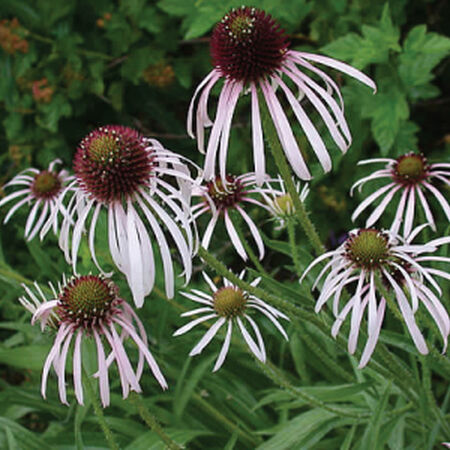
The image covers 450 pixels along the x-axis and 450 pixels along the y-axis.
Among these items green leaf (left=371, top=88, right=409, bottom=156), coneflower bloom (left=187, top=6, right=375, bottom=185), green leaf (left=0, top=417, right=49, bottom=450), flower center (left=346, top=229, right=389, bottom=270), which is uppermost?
green leaf (left=371, top=88, right=409, bottom=156)

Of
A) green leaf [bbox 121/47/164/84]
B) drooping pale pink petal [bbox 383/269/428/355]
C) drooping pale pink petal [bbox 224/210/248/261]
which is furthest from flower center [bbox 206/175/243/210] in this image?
green leaf [bbox 121/47/164/84]

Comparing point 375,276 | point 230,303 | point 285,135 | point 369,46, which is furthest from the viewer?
point 369,46

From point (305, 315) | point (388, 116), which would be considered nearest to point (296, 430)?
point (305, 315)

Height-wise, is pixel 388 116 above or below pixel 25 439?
above

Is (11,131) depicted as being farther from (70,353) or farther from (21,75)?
(70,353)

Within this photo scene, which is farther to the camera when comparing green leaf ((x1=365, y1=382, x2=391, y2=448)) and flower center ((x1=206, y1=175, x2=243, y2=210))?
flower center ((x1=206, y1=175, x2=243, y2=210))

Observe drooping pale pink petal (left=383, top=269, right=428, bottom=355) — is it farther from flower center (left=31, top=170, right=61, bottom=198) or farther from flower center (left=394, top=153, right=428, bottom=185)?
flower center (left=31, top=170, right=61, bottom=198)

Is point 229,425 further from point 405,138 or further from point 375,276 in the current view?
point 405,138
